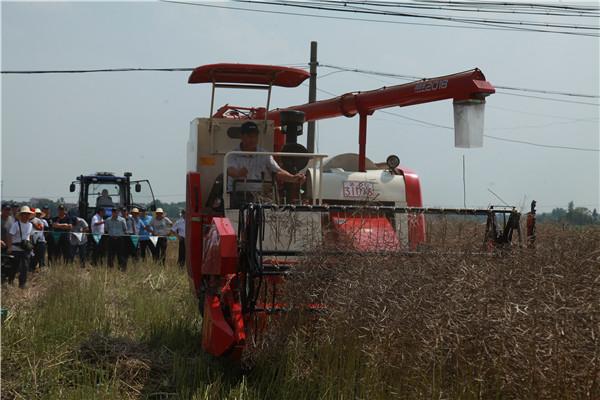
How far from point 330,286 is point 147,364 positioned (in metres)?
2.28

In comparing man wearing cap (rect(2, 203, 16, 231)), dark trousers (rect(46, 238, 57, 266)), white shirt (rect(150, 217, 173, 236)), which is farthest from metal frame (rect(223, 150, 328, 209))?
dark trousers (rect(46, 238, 57, 266))

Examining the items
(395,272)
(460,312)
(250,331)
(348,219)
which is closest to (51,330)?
(250,331)

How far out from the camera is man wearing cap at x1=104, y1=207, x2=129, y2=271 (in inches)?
661

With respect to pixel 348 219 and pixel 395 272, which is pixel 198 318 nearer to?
pixel 348 219

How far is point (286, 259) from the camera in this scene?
21.6 ft

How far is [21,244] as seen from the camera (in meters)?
13.0

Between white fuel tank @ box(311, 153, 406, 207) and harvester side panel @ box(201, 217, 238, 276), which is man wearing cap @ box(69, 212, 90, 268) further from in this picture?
harvester side panel @ box(201, 217, 238, 276)

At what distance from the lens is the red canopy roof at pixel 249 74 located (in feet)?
29.8

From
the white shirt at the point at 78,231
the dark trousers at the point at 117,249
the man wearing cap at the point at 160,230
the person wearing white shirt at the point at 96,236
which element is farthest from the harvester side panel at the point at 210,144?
the white shirt at the point at 78,231

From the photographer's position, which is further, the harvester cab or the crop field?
the harvester cab

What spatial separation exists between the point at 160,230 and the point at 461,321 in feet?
49.0

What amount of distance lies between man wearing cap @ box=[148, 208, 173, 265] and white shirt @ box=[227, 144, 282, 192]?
9.70m

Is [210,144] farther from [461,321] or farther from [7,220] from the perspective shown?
[461,321]

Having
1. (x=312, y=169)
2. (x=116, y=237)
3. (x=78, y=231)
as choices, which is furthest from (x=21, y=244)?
(x=312, y=169)
